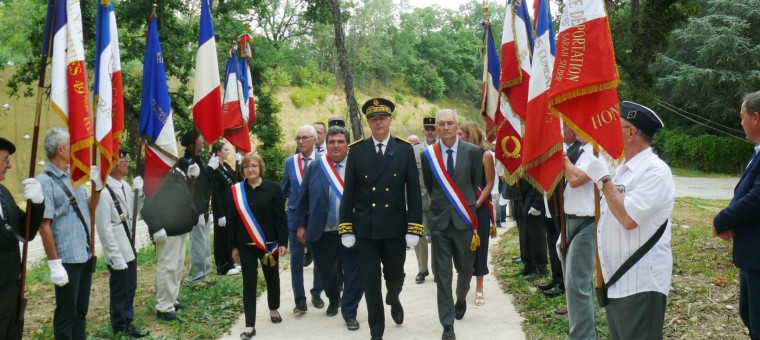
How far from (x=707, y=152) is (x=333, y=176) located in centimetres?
2985

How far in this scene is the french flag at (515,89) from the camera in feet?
21.6

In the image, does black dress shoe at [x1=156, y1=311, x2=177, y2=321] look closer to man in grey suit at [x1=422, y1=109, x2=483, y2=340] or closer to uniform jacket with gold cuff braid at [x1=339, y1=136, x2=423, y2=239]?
uniform jacket with gold cuff braid at [x1=339, y1=136, x2=423, y2=239]

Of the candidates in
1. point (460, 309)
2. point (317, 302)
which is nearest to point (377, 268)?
point (460, 309)

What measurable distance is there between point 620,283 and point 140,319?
5.39m

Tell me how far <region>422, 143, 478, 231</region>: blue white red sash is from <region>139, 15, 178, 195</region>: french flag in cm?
291

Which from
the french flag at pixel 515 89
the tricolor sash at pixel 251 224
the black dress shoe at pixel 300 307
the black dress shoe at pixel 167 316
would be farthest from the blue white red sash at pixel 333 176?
the black dress shoe at pixel 167 316

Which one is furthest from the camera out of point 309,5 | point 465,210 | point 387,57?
point 387,57

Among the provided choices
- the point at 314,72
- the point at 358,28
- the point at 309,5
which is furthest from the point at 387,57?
the point at 309,5

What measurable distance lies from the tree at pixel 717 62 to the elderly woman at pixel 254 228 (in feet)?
95.2

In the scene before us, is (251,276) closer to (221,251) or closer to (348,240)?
(348,240)

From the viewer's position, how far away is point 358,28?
50469 millimetres

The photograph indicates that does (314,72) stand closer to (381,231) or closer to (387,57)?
(387,57)

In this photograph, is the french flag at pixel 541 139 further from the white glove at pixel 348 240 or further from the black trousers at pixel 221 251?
the black trousers at pixel 221 251

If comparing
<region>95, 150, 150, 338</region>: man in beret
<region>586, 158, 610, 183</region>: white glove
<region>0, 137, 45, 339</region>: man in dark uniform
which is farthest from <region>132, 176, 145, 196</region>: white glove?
<region>586, 158, 610, 183</region>: white glove
